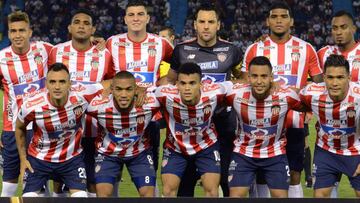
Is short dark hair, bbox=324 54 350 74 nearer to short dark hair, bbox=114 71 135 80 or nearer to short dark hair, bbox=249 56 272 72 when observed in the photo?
short dark hair, bbox=249 56 272 72

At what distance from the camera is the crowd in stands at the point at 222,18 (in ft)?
97.7

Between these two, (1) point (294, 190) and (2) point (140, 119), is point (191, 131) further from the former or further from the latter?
(1) point (294, 190)

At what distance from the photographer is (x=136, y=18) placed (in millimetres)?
9023

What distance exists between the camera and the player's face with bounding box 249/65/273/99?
27.3 feet

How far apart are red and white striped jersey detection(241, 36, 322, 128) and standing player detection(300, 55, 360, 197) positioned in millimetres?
468

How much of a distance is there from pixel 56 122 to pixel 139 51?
1288 millimetres

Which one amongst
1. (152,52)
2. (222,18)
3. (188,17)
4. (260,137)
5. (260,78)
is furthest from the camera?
(188,17)

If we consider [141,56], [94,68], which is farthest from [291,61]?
[94,68]

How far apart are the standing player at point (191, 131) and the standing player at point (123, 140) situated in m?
0.16

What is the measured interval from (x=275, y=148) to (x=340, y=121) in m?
0.72

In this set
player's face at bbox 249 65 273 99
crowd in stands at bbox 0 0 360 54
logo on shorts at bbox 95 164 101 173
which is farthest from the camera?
crowd in stands at bbox 0 0 360 54

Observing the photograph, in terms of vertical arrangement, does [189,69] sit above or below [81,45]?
below

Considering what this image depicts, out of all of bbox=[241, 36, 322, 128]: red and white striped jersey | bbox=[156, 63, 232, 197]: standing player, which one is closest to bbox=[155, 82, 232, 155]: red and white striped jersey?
bbox=[156, 63, 232, 197]: standing player

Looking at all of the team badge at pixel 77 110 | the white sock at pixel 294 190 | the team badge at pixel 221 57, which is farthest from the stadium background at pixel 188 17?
the team badge at pixel 77 110
